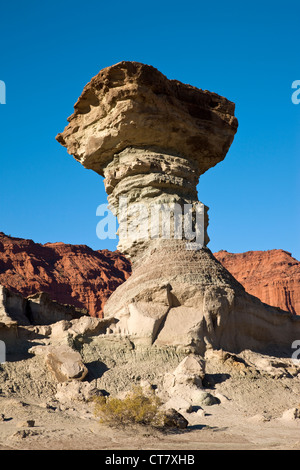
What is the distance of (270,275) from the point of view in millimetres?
72250

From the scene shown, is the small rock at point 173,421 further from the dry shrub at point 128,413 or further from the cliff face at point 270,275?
the cliff face at point 270,275

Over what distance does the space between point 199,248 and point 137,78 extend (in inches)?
234

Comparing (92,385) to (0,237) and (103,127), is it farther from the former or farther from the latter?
(0,237)

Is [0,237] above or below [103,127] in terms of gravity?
above

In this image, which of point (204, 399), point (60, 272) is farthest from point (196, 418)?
point (60, 272)

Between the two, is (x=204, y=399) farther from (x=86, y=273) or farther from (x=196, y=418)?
(x=86, y=273)

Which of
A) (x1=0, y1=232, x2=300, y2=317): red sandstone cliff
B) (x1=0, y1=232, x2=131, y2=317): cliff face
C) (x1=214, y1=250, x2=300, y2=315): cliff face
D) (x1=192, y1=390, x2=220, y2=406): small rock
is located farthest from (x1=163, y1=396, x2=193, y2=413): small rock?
(x1=214, y1=250, x2=300, y2=315): cliff face

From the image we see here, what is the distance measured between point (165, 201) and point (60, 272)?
47.9 meters

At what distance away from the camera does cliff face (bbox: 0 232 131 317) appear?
2303 inches

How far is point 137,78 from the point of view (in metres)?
17.5

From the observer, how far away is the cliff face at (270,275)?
6788cm

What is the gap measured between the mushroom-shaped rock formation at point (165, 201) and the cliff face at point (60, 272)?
3953 cm

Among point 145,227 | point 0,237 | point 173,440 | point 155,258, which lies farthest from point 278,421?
point 0,237
